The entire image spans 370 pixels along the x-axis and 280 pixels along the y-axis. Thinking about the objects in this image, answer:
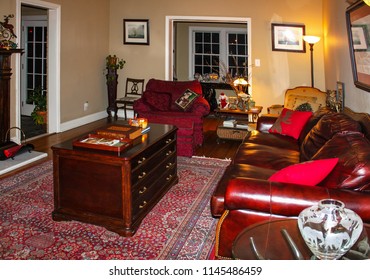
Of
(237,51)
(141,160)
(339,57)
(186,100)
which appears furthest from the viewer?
(237,51)

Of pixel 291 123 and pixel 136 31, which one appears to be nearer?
pixel 291 123

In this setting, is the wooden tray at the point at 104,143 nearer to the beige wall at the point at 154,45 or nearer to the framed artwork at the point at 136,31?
the beige wall at the point at 154,45

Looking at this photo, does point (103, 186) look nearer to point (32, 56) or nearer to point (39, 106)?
point (39, 106)

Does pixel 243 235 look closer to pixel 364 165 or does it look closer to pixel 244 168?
pixel 364 165

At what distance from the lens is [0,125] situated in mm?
5363

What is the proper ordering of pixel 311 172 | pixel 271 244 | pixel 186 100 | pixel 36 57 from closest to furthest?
1. pixel 271 244
2. pixel 311 172
3. pixel 186 100
4. pixel 36 57

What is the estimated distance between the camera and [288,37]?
755 cm

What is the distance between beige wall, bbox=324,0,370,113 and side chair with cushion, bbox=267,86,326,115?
27cm

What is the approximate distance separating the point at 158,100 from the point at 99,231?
3433mm

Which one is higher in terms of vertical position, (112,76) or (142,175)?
(112,76)

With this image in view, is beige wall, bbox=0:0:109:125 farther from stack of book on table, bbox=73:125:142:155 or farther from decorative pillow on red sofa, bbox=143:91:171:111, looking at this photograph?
stack of book on table, bbox=73:125:142:155

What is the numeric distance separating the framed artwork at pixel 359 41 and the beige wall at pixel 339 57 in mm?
159

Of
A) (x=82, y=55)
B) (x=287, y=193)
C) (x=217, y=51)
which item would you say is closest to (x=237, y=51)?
Result: (x=217, y=51)
